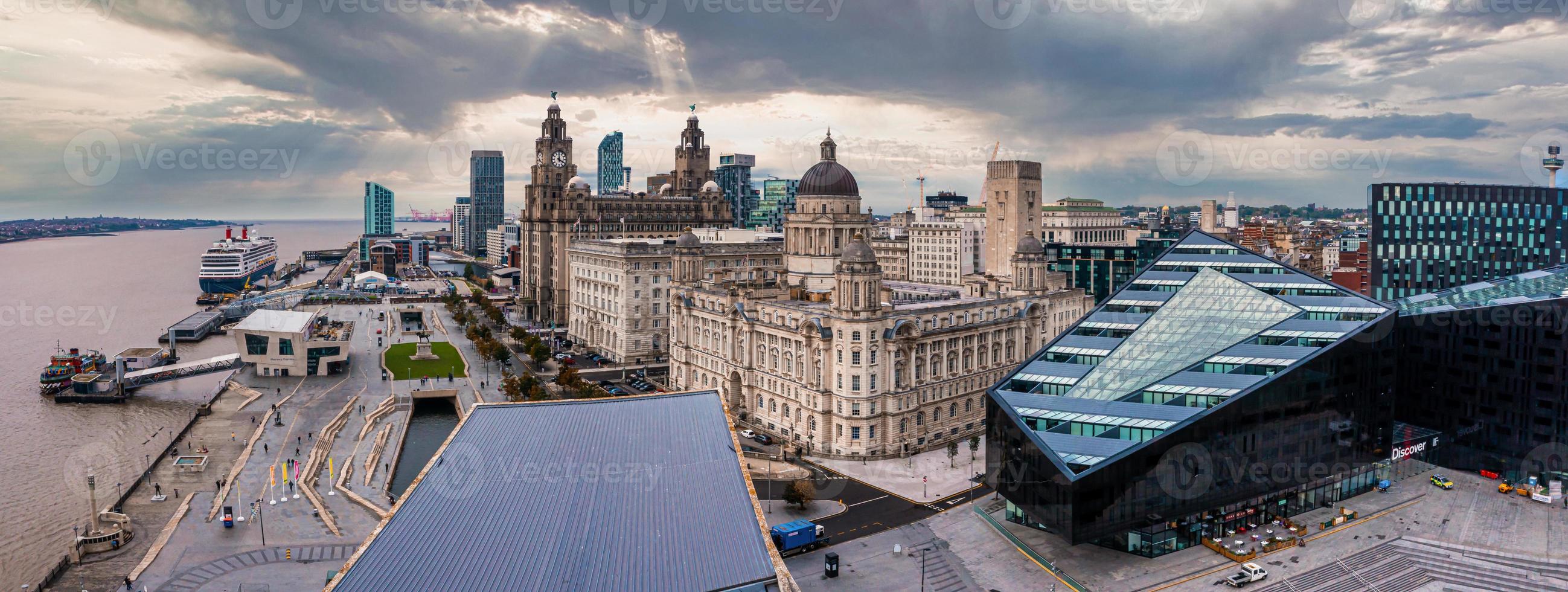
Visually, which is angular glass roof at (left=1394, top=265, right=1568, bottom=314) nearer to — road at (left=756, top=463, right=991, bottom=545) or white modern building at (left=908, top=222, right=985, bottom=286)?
road at (left=756, top=463, right=991, bottom=545)

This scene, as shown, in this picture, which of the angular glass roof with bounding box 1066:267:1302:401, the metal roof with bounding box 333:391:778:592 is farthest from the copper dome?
the metal roof with bounding box 333:391:778:592

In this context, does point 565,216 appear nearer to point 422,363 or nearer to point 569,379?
point 422,363

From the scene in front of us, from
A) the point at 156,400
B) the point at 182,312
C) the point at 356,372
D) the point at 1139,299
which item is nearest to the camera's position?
the point at 1139,299

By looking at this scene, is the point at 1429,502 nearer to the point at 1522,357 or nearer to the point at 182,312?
the point at 1522,357

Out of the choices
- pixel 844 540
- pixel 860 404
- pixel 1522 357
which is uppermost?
pixel 1522 357

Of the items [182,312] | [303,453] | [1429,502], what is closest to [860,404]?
[1429,502]

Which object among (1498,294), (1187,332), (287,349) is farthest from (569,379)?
(1498,294)
